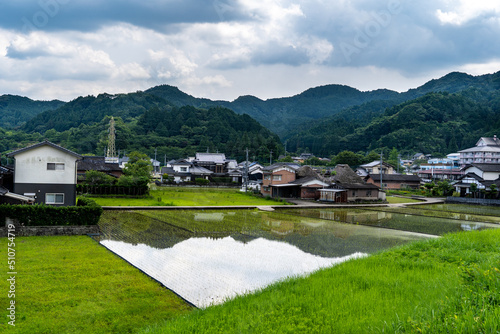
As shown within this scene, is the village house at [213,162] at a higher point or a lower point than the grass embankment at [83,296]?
higher

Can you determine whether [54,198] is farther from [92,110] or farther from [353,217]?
[92,110]

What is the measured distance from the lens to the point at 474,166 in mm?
45750

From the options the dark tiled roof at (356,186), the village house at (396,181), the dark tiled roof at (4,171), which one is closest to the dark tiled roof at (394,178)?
the village house at (396,181)

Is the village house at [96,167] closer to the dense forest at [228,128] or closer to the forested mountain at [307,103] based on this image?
the dense forest at [228,128]

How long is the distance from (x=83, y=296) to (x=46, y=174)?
1539cm

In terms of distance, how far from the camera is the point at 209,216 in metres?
23.8

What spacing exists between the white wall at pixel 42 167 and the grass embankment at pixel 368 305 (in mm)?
17893

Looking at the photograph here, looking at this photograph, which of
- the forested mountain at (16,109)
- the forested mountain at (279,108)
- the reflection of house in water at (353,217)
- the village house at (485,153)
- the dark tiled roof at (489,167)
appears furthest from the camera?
the forested mountain at (279,108)

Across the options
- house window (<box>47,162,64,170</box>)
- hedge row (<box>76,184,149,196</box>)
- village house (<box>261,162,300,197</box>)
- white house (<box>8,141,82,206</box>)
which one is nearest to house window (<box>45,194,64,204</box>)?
white house (<box>8,141,82,206</box>)

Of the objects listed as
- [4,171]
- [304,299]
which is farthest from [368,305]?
[4,171]

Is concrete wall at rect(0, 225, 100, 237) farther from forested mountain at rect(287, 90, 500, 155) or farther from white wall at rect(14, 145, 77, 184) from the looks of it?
forested mountain at rect(287, 90, 500, 155)

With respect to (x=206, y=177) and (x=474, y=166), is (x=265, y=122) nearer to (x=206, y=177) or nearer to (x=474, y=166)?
(x=206, y=177)

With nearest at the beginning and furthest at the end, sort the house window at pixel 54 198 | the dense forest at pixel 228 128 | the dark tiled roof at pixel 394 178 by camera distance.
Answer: the house window at pixel 54 198 < the dark tiled roof at pixel 394 178 < the dense forest at pixel 228 128

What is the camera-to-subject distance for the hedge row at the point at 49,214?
607 inches
